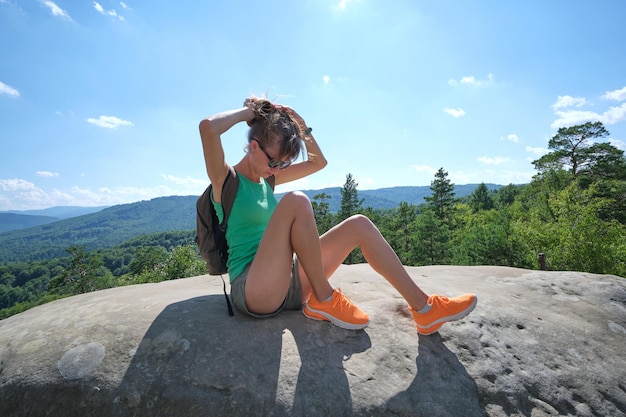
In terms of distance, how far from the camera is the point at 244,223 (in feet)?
9.26

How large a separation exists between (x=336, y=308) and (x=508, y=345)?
1.60m

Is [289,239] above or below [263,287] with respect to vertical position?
above

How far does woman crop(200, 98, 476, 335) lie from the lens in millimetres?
2545

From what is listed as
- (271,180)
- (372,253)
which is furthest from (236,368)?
(271,180)

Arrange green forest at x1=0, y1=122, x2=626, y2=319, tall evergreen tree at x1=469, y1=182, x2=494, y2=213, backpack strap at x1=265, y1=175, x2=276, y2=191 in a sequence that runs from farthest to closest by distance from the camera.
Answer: tall evergreen tree at x1=469, y1=182, x2=494, y2=213 < green forest at x1=0, y1=122, x2=626, y2=319 < backpack strap at x1=265, y1=175, x2=276, y2=191

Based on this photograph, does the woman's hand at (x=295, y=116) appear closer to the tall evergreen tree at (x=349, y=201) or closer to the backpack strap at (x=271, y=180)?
the backpack strap at (x=271, y=180)

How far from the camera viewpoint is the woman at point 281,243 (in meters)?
A: 2.54

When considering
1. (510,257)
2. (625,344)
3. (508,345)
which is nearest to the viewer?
(508,345)

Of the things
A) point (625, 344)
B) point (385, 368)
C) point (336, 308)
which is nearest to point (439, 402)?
point (385, 368)

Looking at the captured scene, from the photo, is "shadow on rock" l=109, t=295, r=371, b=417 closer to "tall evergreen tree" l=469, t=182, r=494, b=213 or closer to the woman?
the woman

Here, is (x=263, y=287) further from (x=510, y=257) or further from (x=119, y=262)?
(x=119, y=262)

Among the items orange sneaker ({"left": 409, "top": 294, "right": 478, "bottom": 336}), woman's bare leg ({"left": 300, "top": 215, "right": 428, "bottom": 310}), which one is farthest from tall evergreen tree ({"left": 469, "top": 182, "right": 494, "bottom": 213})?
woman's bare leg ({"left": 300, "top": 215, "right": 428, "bottom": 310})

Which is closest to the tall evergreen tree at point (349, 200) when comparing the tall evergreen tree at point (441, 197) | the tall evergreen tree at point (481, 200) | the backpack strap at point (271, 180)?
the tall evergreen tree at point (441, 197)

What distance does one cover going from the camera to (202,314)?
2.82 m
